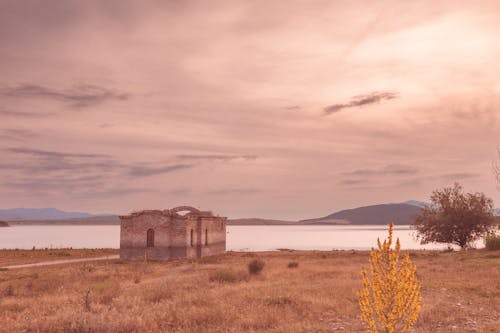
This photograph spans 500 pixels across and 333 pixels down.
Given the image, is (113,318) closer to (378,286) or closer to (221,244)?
(378,286)

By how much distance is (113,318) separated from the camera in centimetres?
1507

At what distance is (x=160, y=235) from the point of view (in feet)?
161

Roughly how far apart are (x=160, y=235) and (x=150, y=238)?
1.54m

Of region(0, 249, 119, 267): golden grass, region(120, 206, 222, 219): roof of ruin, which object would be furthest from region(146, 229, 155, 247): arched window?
region(0, 249, 119, 267): golden grass

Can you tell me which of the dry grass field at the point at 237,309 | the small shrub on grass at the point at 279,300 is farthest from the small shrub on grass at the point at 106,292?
the small shrub on grass at the point at 279,300

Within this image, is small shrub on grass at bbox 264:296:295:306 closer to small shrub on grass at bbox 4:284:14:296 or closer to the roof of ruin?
small shrub on grass at bbox 4:284:14:296

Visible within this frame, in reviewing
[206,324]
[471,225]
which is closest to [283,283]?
[206,324]

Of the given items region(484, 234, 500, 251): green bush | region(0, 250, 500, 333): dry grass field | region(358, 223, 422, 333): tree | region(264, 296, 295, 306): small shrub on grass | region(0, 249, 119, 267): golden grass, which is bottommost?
region(0, 249, 119, 267): golden grass

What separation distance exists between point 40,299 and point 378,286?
17363 mm

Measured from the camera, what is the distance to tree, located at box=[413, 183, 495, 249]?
57906 millimetres

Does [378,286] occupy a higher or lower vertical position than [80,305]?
higher

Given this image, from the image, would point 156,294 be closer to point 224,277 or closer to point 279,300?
point 279,300

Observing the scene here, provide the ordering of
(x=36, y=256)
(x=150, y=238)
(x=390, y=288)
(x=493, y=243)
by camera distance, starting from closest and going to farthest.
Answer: (x=390, y=288) < (x=493, y=243) < (x=150, y=238) < (x=36, y=256)

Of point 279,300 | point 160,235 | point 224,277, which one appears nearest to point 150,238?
point 160,235
